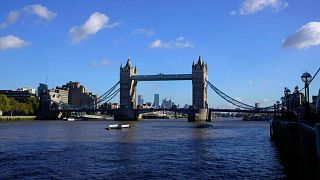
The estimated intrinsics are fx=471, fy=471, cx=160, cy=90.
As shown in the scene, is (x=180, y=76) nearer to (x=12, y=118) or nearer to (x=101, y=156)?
(x=12, y=118)

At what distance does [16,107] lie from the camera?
175375mm

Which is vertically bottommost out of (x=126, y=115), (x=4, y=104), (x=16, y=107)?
(x=126, y=115)

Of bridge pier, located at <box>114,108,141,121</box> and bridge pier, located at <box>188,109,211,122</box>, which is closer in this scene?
bridge pier, located at <box>188,109,211,122</box>

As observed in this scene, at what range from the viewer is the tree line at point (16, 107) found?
16025 cm

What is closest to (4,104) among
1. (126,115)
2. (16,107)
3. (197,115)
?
(16,107)

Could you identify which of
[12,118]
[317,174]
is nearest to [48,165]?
[317,174]

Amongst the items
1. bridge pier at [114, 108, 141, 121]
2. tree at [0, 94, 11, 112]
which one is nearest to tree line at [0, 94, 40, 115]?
tree at [0, 94, 11, 112]

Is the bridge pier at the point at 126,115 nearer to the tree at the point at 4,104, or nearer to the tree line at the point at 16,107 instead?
the tree line at the point at 16,107

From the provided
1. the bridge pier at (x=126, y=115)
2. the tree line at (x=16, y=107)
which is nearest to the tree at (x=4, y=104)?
the tree line at (x=16, y=107)

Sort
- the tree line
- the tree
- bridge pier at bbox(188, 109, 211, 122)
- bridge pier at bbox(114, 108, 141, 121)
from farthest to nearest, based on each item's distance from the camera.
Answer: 1. bridge pier at bbox(114, 108, 141, 121)
2. bridge pier at bbox(188, 109, 211, 122)
3. the tree line
4. the tree

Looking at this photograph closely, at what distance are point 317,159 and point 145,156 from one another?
70.4 ft

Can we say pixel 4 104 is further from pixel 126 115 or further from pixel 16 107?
pixel 126 115

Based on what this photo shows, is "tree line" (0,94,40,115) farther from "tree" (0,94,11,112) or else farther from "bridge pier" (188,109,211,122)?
"bridge pier" (188,109,211,122)

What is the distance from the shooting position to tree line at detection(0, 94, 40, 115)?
526ft
